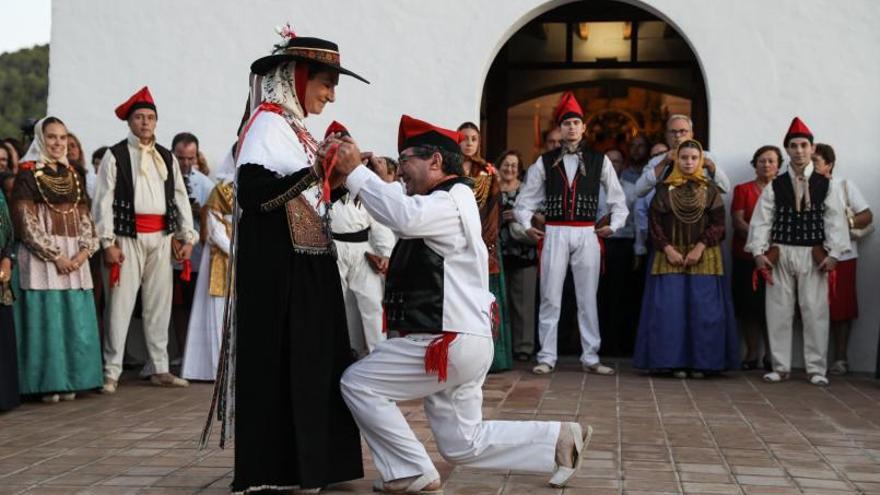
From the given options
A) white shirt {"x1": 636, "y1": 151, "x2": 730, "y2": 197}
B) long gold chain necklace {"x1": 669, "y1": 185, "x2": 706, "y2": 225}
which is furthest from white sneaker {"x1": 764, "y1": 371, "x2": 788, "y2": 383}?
white shirt {"x1": 636, "y1": 151, "x2": 730, "y2": 197}

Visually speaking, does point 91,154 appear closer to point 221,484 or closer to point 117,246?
point 117,246

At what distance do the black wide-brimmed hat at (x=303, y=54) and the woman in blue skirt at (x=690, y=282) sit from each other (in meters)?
4.63

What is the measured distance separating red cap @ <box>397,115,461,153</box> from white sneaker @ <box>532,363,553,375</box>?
175 inches

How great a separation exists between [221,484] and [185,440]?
1.18m

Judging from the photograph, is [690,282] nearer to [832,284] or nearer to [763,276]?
[763,276]

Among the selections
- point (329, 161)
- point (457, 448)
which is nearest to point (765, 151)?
point (457, 448)

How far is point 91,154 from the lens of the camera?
10070mm

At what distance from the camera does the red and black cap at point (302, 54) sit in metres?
4.65

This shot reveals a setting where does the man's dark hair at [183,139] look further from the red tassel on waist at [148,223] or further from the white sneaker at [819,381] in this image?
the white sneaker at [819,381]

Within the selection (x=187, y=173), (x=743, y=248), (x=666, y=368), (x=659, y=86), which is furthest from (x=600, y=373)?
(x=659, y=86)

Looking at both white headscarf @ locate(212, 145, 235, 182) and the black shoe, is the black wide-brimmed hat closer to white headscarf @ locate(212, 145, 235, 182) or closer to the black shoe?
white headscarf @ locate(212, 145, 235, 182)

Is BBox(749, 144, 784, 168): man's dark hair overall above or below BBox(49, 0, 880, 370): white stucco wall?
below

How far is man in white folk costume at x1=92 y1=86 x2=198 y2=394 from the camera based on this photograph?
819cm

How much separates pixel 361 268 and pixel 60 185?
7.64ft
